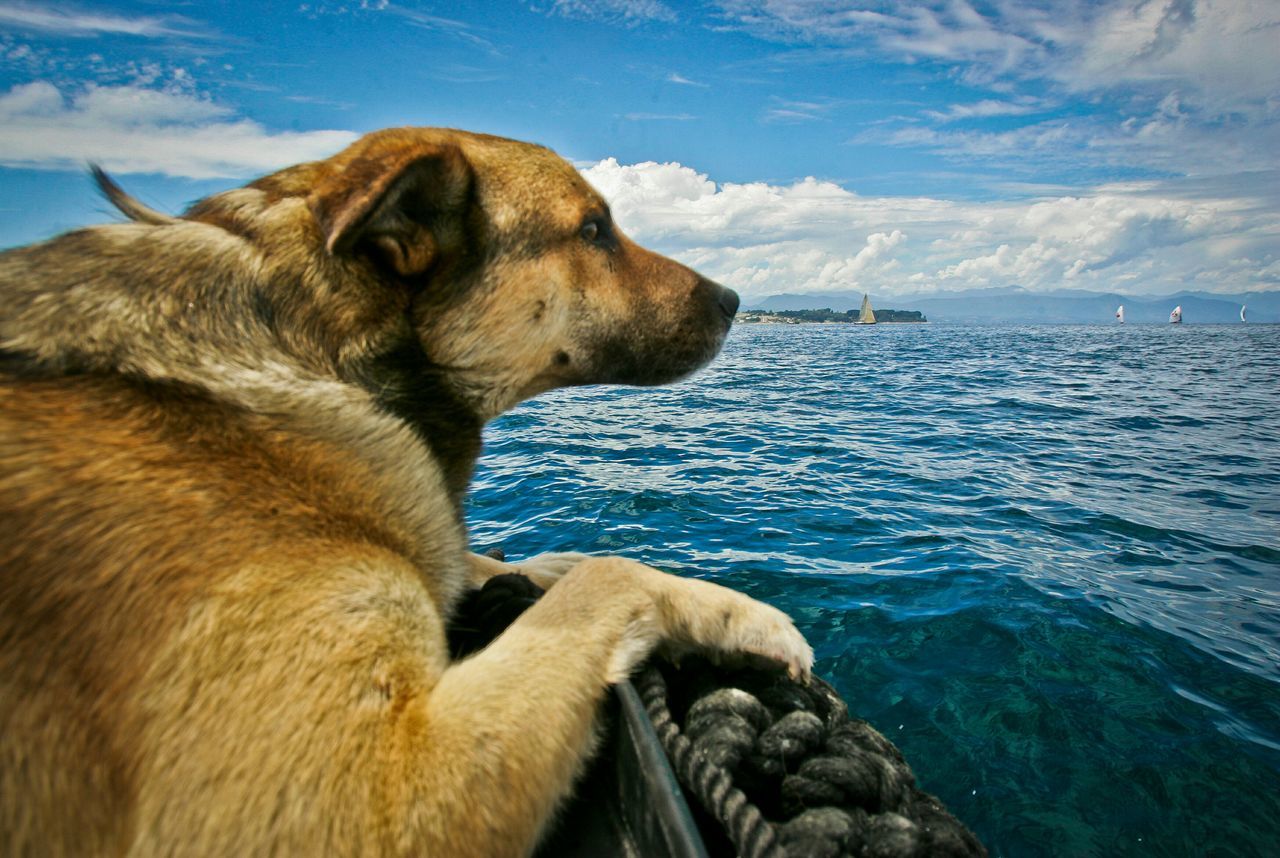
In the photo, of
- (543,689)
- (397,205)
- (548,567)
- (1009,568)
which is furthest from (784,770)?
(1009,568)

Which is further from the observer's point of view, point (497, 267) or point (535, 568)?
point (535, 568)

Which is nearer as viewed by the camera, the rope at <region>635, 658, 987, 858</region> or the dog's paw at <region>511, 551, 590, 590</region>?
the rope at <region>635, 658, 987, 858</region>

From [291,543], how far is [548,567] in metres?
1.74

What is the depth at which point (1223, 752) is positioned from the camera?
4281 millimetres

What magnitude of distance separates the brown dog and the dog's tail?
0.08ft

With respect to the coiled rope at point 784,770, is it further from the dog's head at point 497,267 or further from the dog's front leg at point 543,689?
the dog's head at point 497,267

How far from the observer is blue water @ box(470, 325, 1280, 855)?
13.2 ft

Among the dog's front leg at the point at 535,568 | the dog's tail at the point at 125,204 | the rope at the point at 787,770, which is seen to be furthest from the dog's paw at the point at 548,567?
the dog's tail at the point at 125,204

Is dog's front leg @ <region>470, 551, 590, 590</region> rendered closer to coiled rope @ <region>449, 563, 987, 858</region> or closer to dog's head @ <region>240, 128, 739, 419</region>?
coiled rope @ <region>449, 563, 987, 858</region>

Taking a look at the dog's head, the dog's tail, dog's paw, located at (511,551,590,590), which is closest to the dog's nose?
the dog's head

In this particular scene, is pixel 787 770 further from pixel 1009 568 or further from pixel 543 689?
pixel 1009 568

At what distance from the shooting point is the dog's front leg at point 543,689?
1.88 meters

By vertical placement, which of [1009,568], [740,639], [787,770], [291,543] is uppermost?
[291,543]

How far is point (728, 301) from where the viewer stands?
13.1 ft
